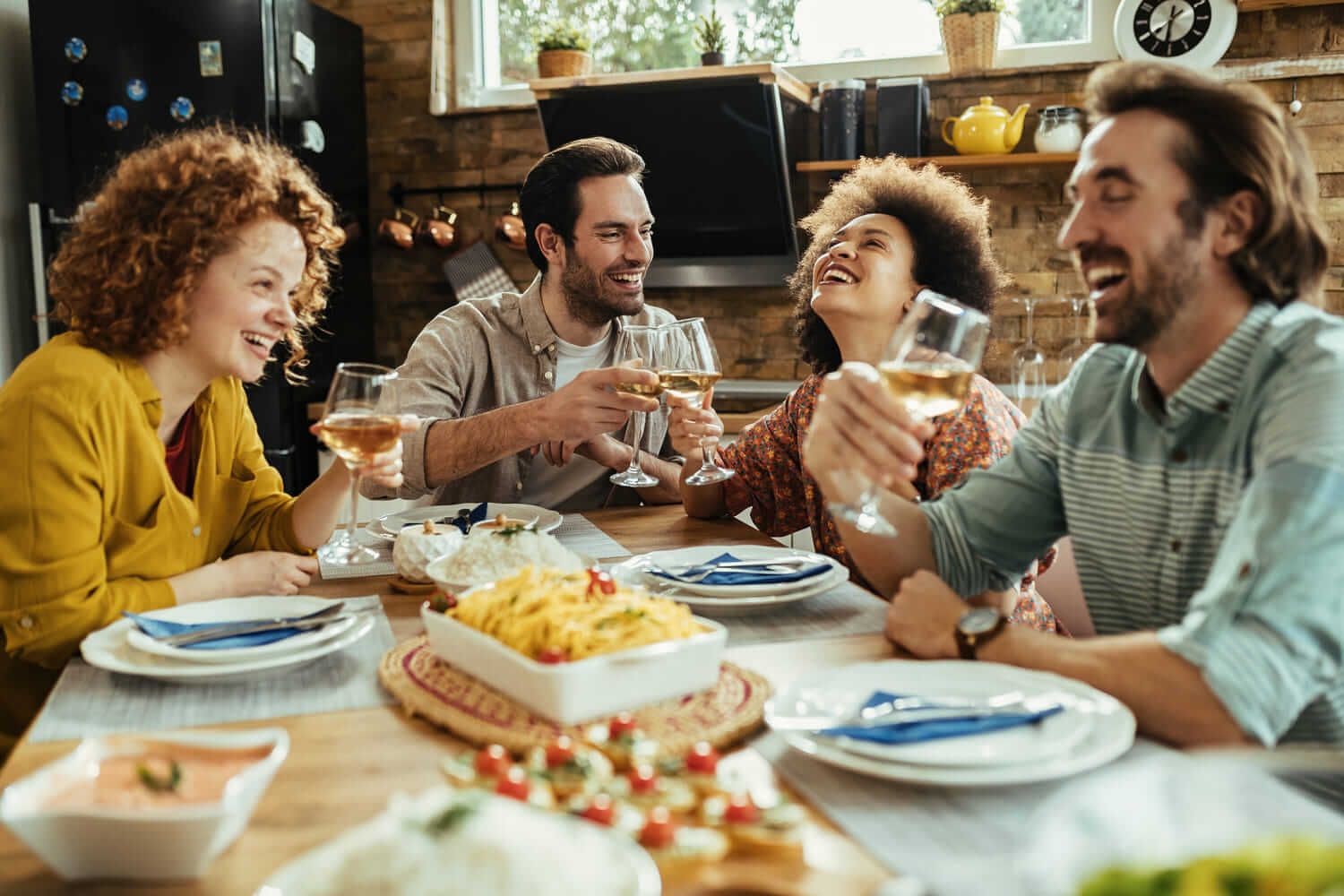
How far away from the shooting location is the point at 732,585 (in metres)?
1.42

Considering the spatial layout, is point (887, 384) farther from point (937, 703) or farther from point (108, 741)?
point (108, 741)

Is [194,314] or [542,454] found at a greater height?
[194,314]

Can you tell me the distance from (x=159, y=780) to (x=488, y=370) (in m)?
1.86

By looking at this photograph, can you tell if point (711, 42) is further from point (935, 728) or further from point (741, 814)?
point (741, 814)

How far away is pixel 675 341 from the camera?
1.67 meters

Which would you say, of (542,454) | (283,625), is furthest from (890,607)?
(542,454)

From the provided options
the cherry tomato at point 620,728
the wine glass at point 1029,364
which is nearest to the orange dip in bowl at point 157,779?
the cherry tomato at point 620,728

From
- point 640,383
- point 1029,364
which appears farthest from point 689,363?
point 1029,364

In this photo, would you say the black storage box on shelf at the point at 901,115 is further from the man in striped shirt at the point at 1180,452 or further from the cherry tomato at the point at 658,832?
the cherry tomato at the point at 658,832

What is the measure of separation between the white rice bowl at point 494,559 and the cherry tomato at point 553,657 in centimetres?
41

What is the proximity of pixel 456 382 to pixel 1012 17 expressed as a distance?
104 inches

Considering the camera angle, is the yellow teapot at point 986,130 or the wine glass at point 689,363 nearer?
the wine glass at point 689,363

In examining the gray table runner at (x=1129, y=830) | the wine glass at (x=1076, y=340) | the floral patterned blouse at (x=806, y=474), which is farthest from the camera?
the wine glass at (x=1076, y=340)

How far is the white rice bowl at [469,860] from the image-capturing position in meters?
0.60
